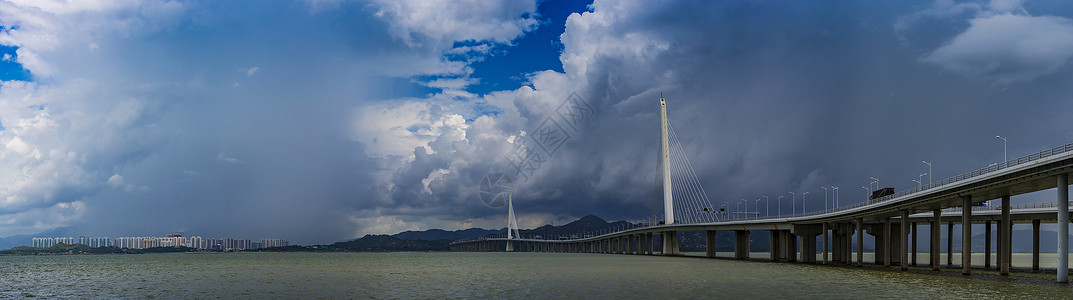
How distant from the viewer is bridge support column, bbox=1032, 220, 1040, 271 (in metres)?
92.4

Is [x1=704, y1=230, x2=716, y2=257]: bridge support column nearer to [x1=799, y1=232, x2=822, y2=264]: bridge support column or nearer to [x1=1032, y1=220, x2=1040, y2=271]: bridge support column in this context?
[x1=799, y1=232, x2=822, y2=264]: bridge support column

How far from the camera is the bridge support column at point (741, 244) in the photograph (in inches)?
→ 6467

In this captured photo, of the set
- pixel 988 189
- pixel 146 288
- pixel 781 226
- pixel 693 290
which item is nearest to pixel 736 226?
pixel 781 226

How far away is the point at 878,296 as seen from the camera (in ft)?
167

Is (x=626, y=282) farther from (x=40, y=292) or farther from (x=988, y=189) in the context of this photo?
(x=40, y=292)

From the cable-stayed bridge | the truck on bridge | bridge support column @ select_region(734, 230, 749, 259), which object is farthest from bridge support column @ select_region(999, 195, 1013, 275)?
bridge support column @ select_region(734, 230, 749, 259)

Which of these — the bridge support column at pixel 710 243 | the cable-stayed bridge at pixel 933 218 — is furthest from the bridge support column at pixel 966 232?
the bridge support column at pixel 710 243

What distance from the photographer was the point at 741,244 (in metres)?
165

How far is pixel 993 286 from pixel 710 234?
4755 inches

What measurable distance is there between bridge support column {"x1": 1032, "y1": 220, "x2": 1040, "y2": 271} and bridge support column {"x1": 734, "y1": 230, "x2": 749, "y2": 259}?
203 feet

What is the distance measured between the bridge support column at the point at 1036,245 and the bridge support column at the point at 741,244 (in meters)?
61.7

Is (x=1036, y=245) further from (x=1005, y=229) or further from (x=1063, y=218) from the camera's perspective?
(x=1063, y=218)

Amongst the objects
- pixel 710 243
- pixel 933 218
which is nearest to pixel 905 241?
pixel 933 218

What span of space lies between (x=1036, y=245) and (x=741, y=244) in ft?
Result: 237
